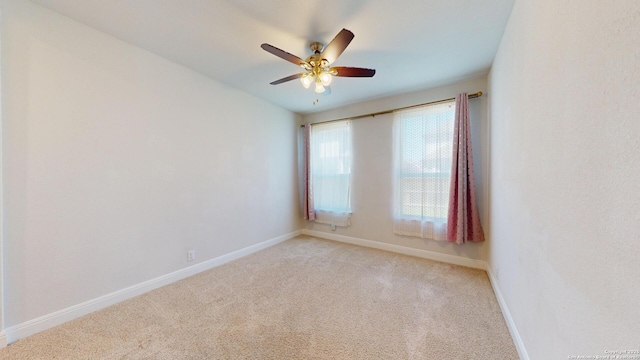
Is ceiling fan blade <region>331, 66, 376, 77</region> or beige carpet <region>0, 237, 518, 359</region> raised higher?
ceiling fan blade <region>331, 66, 376, 77</region>

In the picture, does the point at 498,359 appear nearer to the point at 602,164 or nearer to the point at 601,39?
the point at 602,164

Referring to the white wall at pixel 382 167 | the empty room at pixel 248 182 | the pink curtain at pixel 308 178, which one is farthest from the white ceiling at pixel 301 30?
the pink curtain at pixel 308 178

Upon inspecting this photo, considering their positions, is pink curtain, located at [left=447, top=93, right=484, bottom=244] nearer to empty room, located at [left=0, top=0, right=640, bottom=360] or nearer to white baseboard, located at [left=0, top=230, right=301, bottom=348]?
empty room, located at [left=0, top=0, right=640, bottom=360]

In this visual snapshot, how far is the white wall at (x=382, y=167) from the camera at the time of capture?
2658 millimetres

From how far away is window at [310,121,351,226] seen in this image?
3654 mm

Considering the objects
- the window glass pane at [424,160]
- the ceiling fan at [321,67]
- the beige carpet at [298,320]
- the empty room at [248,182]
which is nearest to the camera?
the empty room at [248,182]

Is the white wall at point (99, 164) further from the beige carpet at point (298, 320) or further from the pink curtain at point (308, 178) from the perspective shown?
the pink curtain at point (308, 178)

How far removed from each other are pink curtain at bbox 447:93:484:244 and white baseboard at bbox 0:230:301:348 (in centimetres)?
298

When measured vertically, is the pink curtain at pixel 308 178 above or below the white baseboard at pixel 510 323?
above

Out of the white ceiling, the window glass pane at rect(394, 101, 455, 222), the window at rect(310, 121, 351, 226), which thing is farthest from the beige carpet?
the white ceiling

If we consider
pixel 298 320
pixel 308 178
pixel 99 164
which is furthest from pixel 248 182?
pixel 298 320

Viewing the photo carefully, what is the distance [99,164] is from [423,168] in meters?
3.51

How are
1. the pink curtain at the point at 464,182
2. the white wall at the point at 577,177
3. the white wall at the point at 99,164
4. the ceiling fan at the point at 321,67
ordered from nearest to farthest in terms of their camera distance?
the white wall at the point at 577,177, the white wall at the point at 99,164, the ceiling fan at the point at 321,67, the pink curtain at the point at 464,182

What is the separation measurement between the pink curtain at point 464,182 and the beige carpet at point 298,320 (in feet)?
1.53
